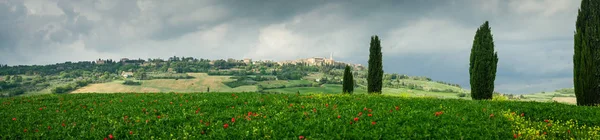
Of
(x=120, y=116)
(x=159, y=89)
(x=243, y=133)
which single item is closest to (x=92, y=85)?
(x=159, y=89)

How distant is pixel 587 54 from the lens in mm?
23422

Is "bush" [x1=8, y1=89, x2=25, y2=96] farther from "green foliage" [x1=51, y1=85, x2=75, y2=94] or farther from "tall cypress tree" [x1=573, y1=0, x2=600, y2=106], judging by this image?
"tall cypress tree" [x1=573, y1=0, x2=600, y2=106]

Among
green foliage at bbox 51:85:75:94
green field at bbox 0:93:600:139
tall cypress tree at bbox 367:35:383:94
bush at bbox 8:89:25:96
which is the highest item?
tall cypress tree at bbox 367:35:383:94

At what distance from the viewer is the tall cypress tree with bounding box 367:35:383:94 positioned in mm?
35312

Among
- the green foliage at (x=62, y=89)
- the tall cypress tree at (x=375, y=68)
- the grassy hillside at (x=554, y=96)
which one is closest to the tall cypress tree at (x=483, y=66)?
the tall cypress tree at (x=375, y=68)

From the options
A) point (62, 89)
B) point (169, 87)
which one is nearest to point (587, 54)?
point (169, 87)

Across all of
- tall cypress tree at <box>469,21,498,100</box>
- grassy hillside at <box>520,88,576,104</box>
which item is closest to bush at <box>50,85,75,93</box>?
tall cypress tree at <box>469,21,498,100</box>

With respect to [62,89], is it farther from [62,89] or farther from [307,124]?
[307,124]

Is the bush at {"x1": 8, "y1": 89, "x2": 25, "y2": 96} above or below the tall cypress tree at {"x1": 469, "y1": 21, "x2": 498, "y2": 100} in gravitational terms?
below

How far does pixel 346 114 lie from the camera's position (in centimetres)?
1397

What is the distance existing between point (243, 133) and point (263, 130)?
69 cm

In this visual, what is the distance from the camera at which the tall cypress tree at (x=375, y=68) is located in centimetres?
3531

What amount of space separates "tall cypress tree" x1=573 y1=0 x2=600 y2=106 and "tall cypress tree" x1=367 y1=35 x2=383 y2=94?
15.7m

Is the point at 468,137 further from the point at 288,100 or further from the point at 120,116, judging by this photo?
the point at 120,116
